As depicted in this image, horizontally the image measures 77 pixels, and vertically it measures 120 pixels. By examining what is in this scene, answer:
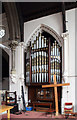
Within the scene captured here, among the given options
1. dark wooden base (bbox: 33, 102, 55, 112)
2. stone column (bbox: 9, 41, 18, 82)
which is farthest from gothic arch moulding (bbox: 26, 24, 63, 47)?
dark wooden base (bbox: 33, 102, 55, 112)

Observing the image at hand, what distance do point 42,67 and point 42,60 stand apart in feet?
1.02

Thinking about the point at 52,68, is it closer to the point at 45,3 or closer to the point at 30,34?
the point at 30,34

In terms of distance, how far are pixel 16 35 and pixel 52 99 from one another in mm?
3477

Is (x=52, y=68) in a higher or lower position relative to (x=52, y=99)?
higher

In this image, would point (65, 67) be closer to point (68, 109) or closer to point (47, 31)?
point (68, 109)

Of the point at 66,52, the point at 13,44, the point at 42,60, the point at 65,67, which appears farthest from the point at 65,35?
the point at 13,44

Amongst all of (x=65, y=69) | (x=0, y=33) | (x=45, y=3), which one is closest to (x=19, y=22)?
(x=0, y=33)

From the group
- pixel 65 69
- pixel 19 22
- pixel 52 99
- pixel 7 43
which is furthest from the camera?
pixel 7 43

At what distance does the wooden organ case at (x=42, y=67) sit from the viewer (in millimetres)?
6191

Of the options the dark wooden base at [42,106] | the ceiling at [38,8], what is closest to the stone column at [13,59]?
the ceiling at [38,8]

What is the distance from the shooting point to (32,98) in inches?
279

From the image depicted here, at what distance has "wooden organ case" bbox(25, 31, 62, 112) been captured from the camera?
244 inches

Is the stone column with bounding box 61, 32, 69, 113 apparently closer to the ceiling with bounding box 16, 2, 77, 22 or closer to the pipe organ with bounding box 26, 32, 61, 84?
the pipe organ with bounding box 26, 32, 61, 84

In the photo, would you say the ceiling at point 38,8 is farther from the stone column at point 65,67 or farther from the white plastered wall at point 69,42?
the stone column at point 65,67
